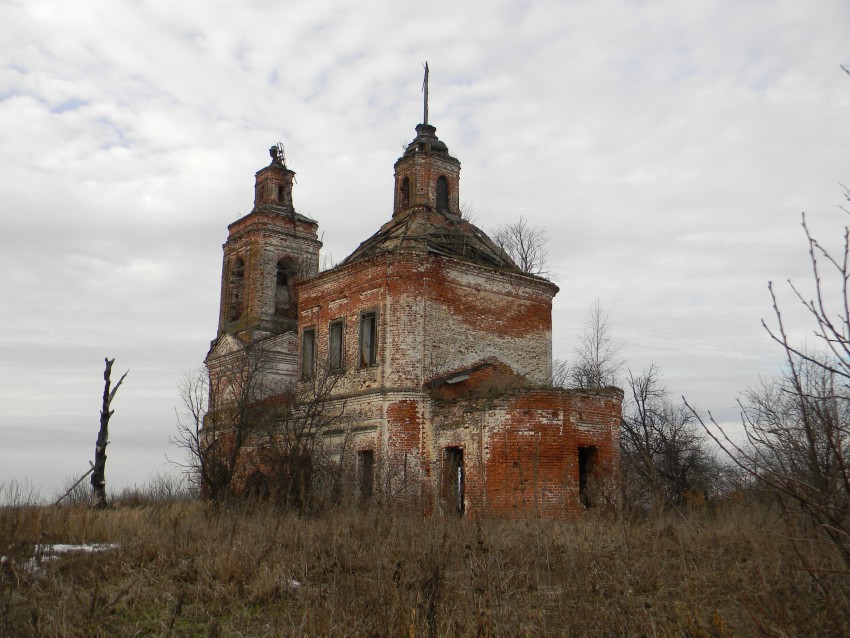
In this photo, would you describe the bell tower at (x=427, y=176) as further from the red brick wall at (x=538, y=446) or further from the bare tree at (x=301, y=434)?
the red brick wall at (x=538, y=446)

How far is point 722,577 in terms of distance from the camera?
7.14 metres

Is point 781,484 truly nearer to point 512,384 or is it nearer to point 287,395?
point 512,384

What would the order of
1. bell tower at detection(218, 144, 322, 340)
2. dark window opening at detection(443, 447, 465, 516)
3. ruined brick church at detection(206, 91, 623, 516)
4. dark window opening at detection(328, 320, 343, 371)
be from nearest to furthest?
1. ruined brick church at detection(206, 91, 623, 516)
2. dark window opening at detection(443, 447, 465, 516)
3. dark window opening at detection(328, 320, 343, 371)
4. bell tower at detection(218, 144, 322, 340)

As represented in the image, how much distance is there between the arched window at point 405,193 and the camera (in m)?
23.6

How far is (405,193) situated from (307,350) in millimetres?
6041

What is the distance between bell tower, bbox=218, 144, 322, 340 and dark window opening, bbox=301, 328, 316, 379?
220 inches

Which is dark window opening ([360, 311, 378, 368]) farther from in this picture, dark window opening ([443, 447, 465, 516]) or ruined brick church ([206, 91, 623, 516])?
dark window opening ([443, 447, 465, 516])

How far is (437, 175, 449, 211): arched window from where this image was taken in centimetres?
2342

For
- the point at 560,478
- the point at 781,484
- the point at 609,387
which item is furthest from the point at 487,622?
the point at 609,387

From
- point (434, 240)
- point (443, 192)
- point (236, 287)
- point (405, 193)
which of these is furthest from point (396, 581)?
point (236, 287)

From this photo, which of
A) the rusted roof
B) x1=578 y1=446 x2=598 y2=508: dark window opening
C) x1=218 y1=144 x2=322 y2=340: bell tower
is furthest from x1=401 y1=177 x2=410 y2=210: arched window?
x1=578 y1=446 x2=598 y2=508: dark window opening

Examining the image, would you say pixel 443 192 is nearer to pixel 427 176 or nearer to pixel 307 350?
pixel 427 176

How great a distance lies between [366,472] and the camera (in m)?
18.8

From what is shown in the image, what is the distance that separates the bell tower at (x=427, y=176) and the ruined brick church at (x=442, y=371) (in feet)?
0.13
